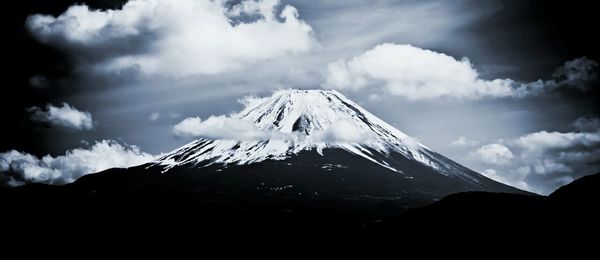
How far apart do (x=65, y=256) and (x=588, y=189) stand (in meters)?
142

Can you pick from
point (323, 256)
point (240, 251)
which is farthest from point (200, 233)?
point (323, 256)

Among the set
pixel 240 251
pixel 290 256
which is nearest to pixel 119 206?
pixel 240 251

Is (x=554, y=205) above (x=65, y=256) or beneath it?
above

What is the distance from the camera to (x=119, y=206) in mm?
195125

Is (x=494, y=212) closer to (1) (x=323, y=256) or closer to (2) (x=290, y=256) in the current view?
(1) (x=323, y=256)

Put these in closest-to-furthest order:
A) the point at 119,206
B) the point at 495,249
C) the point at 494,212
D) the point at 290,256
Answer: the point at 495,249 → the point at 494,212 → the point at 290,256 → the point at 119,206

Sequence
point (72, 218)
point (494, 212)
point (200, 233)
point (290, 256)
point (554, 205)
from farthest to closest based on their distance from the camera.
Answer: point (72, 218), point (200, 233), point (290, 256), point (494, 212), point (554, 205)

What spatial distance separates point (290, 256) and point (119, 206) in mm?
98659

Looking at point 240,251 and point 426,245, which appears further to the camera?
point 240,251

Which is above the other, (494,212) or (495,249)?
(494,212)

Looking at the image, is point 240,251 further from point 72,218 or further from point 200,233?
point 72,218

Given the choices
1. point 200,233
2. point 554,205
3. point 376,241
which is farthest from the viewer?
point 200,233

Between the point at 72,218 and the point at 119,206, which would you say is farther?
the point at 119,206

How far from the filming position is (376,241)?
396 feet
